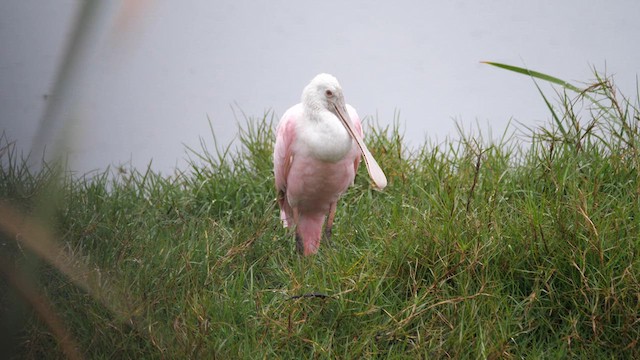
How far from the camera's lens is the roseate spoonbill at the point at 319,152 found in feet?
12.9

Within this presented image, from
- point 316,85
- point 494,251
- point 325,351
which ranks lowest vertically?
point 325,351

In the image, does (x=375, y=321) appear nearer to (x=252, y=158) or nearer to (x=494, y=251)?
(x=494, y=251)

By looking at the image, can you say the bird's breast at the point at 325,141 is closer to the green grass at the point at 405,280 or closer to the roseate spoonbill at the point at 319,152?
the roseate spoonbill at the point at 319,152

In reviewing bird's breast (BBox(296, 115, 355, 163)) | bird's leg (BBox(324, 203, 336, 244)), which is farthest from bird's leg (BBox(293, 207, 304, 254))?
bird's breast (BBox(296, 115, 355, 163))

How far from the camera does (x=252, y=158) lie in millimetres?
4883

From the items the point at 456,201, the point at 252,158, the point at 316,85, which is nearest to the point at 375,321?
the point at 456,201

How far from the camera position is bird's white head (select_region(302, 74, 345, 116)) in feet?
12.9

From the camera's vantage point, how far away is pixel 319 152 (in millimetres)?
3934

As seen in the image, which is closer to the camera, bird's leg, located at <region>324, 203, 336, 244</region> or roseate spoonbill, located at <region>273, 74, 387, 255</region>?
roseate spoonbill, located at <region>273, 74, 387, 255</region>

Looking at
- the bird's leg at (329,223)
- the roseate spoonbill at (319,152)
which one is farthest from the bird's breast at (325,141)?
the bird's leg at (329,223)

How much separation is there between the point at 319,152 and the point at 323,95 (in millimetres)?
290

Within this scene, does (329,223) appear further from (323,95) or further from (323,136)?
(323,95)

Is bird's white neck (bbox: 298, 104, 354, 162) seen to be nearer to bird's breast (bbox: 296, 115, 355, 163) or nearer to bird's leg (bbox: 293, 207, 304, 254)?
bird's breast (bbox: 296, 115, 355, 163)

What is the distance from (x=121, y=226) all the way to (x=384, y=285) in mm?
1125
